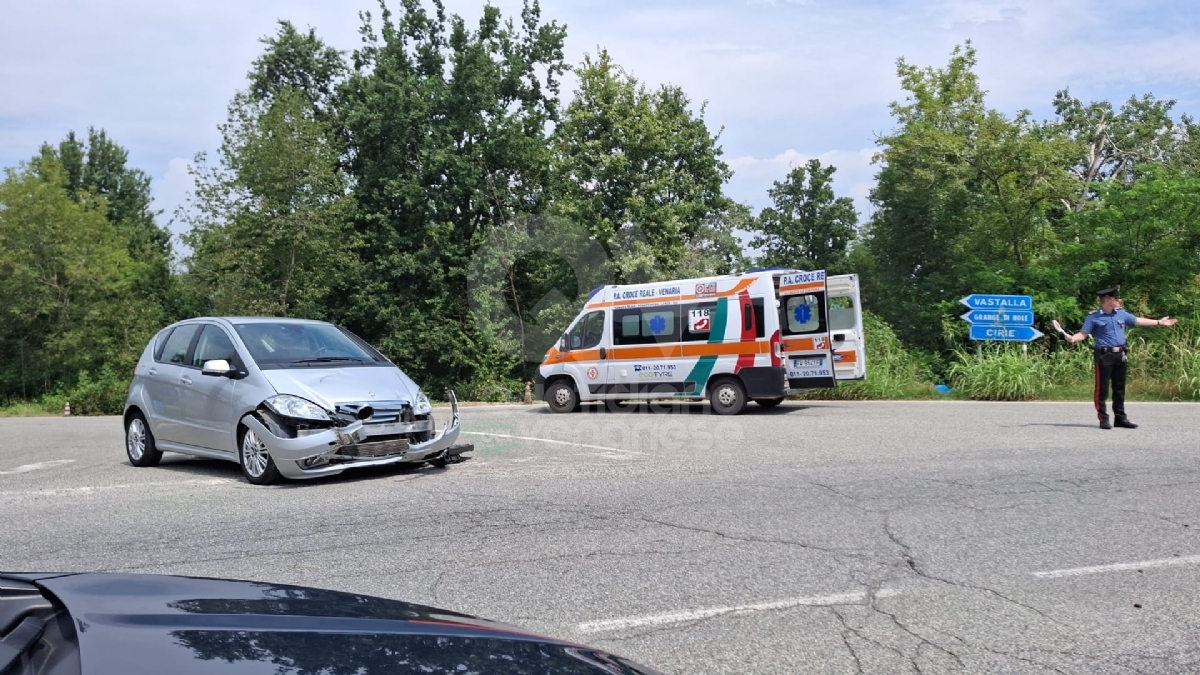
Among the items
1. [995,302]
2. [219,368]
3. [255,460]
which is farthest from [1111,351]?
[219,368]

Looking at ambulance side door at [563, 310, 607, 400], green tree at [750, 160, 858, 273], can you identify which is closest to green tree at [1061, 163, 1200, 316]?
ambulance side door at [563, 310, 607, 400]

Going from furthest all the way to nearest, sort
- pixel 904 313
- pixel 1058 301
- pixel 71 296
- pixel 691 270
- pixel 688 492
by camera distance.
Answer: pixel 71 296 → pixel 691 270 → pixel 904 313 → pixel 1058 301 → pixel 688 492

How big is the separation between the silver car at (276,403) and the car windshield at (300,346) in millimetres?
11

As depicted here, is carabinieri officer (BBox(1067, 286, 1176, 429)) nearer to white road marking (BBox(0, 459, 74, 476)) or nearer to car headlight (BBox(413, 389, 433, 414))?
car headlight (BBox(413, 389, 433, 414))

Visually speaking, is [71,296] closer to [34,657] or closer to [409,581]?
[409,581]

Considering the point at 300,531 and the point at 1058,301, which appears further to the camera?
the point at 1058,301

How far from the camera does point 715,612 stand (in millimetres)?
4688

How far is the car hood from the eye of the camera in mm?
8562

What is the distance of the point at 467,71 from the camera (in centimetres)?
3872

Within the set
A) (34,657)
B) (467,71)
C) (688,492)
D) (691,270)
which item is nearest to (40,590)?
(34,657)

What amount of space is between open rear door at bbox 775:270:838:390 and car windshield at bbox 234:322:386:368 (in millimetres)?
9085

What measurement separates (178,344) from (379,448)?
3.03 m

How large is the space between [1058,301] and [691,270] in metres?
14.9

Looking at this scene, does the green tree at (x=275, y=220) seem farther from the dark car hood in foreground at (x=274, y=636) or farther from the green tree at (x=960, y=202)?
the dark car hood in foreground at (x=274, y=636)
